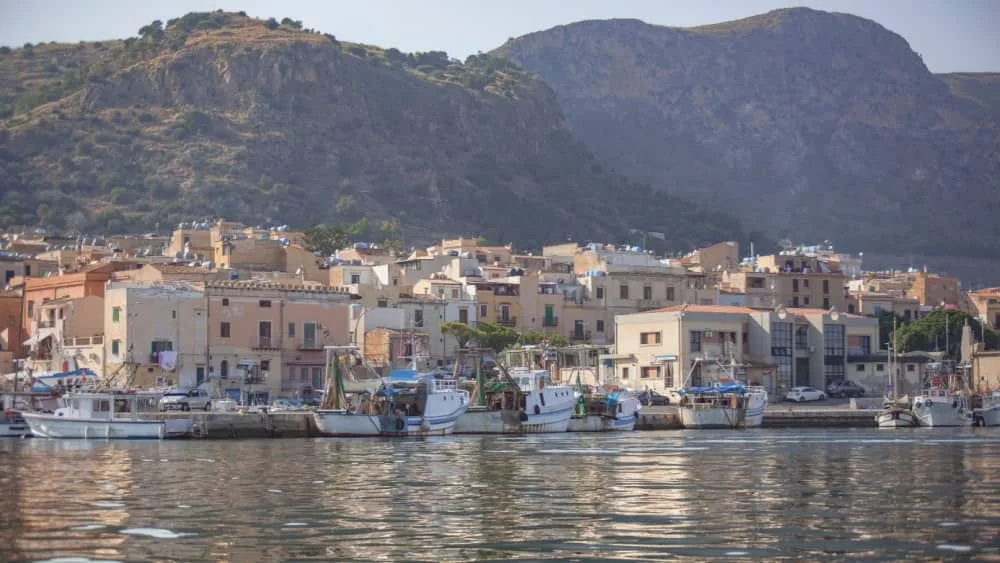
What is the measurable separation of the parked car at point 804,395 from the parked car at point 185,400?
31.8m

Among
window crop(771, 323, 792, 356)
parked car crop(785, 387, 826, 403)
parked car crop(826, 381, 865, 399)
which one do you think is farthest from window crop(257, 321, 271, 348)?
parked car crop(826, 381, 865, 399)

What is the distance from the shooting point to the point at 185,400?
74000 millimetres

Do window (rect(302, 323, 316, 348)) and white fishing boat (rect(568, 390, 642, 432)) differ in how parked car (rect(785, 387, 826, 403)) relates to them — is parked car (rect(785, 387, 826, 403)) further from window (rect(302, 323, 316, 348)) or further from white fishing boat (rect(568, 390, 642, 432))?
window (rect(302, 323, 316, 348))

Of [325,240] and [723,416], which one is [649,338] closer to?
[723,416]

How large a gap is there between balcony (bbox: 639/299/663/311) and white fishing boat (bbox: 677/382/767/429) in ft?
87.5

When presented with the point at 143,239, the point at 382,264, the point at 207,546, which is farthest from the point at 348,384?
the point at 143,239

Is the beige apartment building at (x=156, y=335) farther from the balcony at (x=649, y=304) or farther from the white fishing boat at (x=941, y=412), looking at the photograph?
the balcony at (x=649, y=304)

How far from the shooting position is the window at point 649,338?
9244 cm

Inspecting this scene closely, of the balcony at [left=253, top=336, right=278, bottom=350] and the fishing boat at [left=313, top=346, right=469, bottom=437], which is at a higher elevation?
the balcony at [left=253, top=336, right=278, bottom=350]

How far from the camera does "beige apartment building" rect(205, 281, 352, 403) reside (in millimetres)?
82688

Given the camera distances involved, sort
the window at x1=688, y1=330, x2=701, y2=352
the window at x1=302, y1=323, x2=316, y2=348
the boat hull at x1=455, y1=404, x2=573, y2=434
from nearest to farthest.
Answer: the boat hull at x1=455, y1=404, x2=573, y2=434 < the window at x1=302, y1=323, x2=316, y2=348 < the window at x1=688, y1=330, x2=701, y2=352

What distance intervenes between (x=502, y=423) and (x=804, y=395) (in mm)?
23873

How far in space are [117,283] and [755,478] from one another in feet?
162

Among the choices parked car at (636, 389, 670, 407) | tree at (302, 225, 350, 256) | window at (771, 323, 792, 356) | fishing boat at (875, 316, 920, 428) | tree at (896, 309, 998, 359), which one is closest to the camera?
fishing boat at (875, 316, 920, 428)
